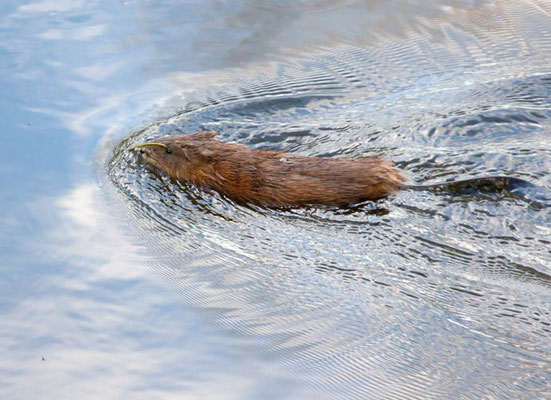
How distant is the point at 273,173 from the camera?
4242mm

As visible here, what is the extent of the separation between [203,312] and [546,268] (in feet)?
5.32

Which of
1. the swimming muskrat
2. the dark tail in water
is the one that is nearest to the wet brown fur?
the swimming muskrat

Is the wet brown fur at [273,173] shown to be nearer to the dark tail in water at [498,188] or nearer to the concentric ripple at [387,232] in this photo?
the concentric ripple at [387,232]

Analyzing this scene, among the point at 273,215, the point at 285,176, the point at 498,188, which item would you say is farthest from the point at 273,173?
the point at 498,188

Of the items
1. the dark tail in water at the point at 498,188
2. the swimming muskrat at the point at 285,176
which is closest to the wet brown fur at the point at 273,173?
the swimming muskrat at the point at 285,176

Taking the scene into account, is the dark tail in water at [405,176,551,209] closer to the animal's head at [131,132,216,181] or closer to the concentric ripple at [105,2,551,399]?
the concentric ripple at [105,2,551,399]

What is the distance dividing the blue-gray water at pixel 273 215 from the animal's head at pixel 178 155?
10 centimetres

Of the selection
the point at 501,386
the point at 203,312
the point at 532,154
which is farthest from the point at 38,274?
the point at 532,154

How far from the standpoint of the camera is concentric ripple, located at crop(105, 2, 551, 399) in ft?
9.87

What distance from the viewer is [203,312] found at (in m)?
3.30

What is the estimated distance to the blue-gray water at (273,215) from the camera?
9.86ft

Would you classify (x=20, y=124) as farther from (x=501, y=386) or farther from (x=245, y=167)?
(x=501, y=386)

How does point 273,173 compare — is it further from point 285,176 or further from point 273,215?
point 273,215

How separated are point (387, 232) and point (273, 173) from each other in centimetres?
77
